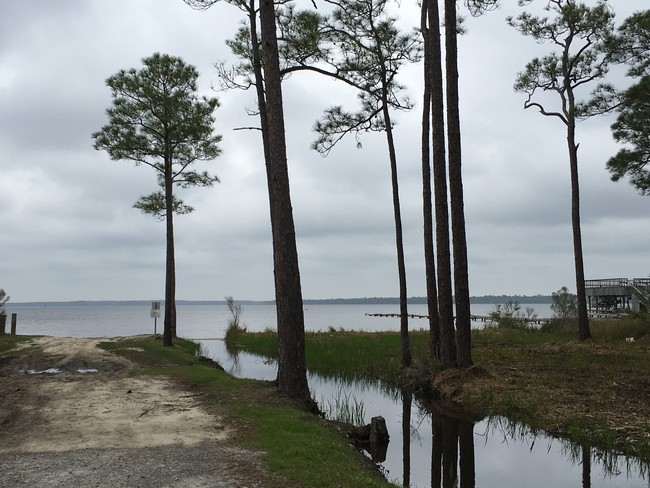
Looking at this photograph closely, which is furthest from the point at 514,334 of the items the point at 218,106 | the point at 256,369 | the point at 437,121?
the point at 218,106

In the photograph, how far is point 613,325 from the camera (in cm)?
2255

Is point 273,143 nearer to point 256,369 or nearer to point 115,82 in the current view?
point 256,369

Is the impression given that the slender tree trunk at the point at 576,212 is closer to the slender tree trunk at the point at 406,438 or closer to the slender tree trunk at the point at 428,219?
the slender tree trunk at the point at 428,219

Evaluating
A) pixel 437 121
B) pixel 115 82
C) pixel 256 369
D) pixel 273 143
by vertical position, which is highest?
pixel 115 82

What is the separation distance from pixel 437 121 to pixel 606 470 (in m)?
8.91

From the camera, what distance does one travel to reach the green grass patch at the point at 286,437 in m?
5.61

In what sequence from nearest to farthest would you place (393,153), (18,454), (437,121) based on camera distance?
(18,454) → (437,121) → (393,153)

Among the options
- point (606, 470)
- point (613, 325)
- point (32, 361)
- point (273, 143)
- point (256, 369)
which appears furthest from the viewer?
point (613, 325)

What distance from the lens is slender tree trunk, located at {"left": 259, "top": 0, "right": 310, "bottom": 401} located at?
9.91 m

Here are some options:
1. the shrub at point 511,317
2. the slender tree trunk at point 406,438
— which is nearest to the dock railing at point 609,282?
the shrub at point 511,317

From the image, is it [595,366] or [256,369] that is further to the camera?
[256,369]

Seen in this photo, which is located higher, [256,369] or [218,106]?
[218,106]

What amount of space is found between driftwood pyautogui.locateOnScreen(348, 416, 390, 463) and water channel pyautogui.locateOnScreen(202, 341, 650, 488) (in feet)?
0.53

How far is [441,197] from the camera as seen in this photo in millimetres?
13773
